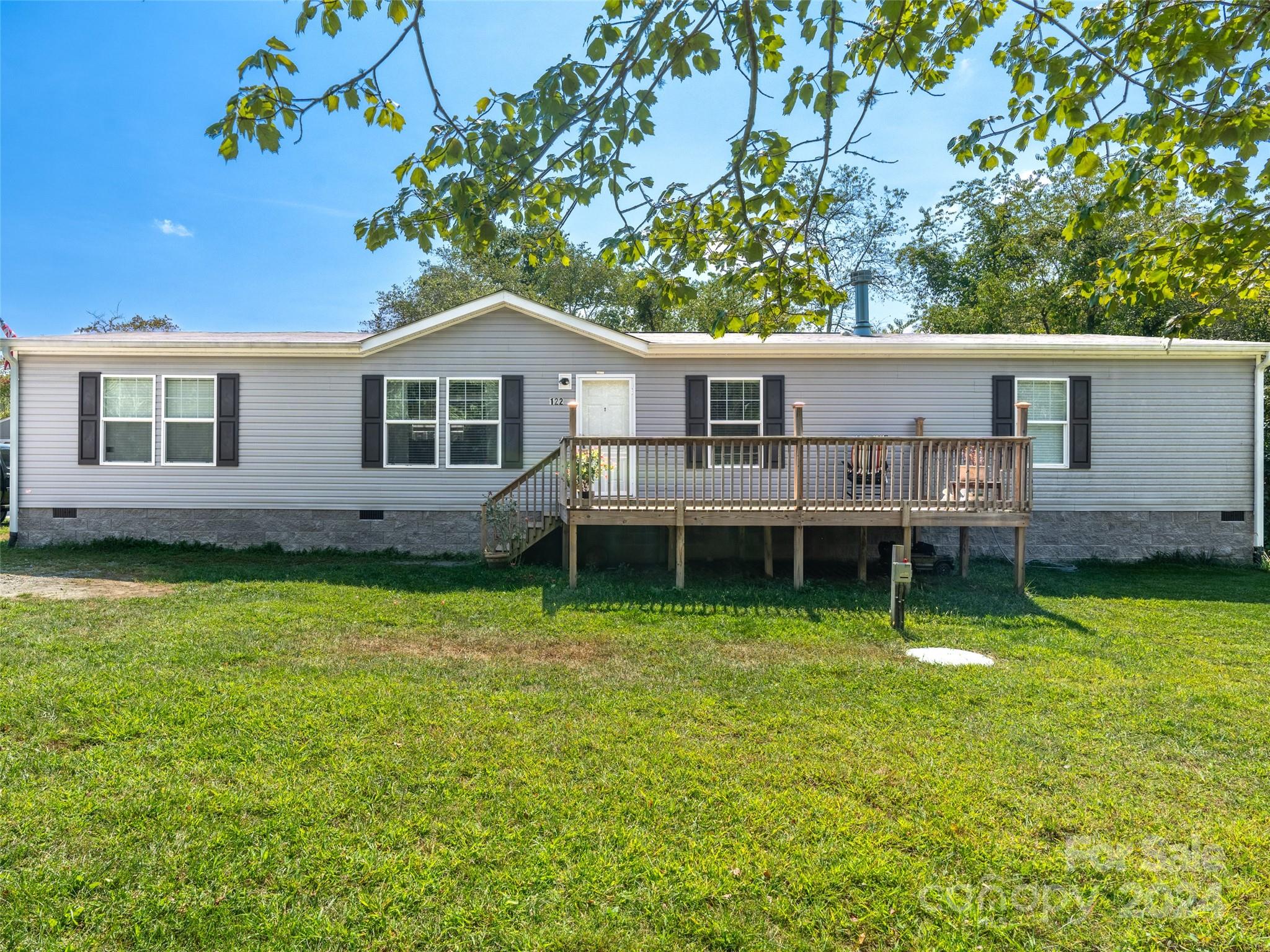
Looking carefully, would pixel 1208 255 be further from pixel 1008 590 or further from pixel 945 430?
pixel 945 430

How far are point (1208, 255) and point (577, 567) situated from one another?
7.83m

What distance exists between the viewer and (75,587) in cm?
759

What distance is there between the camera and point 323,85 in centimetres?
257

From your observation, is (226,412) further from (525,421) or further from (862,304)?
(862,304)

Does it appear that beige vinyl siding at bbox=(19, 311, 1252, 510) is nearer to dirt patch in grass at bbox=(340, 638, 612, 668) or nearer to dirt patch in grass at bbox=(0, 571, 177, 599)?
dirt patch in grass at bbox=(0, 571, 177, 599)

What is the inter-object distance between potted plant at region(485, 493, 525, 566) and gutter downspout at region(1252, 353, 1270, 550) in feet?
37.9

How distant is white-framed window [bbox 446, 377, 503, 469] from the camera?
1046 cm

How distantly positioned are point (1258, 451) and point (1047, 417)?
3258 mm

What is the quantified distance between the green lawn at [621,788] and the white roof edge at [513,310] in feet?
17.6

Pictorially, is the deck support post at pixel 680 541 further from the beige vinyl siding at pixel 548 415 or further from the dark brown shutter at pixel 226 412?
the dark brown shutter at pixel 226 412

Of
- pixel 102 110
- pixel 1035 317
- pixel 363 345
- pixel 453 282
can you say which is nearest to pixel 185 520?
pixel 363 345

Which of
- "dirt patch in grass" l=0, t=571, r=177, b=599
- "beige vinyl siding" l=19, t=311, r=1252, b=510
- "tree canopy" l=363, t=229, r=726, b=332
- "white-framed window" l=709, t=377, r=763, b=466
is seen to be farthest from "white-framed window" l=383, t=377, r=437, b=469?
"tree canopy" l=363, t=229, r=726, b=332

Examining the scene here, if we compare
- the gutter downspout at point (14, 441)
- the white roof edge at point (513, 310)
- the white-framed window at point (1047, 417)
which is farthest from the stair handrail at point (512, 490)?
the gutter downspout at point (14, 441)

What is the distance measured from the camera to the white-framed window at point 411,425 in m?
10.5
